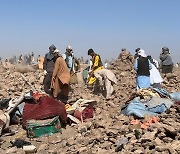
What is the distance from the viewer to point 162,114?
681 centimetres

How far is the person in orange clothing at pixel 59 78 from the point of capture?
8523mm

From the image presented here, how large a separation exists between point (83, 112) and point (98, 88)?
339 cm

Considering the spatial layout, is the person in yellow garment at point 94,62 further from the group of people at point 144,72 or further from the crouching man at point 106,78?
the group of people at point 144,72

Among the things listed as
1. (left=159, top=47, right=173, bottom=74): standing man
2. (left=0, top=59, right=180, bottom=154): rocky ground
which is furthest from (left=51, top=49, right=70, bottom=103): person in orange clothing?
(left=159, top=47, right=173, bottom=74): standing man

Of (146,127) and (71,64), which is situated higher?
(71,64)

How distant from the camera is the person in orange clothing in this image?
28.0ft

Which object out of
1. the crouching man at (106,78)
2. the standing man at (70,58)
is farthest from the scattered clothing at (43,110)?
the standing man at (70,58)

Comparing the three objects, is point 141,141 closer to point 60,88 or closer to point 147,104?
point 147,104

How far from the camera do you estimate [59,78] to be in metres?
8.55

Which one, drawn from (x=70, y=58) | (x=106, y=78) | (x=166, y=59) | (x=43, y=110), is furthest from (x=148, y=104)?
(x=166, y=59)

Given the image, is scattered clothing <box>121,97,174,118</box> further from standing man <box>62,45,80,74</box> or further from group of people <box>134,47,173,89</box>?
standing man <box>62,45,80,74</box>

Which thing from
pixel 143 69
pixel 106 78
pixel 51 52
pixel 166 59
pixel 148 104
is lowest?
pixel 148 104

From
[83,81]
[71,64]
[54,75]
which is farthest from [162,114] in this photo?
[83,81]

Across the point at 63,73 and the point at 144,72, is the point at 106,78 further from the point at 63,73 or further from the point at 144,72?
the point at 63,73
